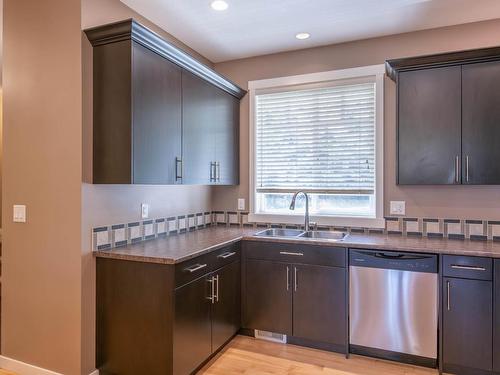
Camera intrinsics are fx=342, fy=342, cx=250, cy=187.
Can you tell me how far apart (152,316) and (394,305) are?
1764 mm

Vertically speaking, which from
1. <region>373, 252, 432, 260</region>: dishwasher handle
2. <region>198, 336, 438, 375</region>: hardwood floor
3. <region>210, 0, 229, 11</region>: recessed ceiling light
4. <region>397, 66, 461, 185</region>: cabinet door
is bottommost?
<region>198, 336, 438, 375</region>: hardwood floor

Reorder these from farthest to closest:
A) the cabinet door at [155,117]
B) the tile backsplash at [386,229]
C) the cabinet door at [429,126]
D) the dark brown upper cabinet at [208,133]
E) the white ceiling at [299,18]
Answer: the dark brown upper cabinet at [208,133] < the cabinet door at [429,126] < the white ceiling at [299,18] < the tile backsplash at [386,229] < the cabinet door at [155,117]

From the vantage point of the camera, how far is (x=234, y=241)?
9.59 ft

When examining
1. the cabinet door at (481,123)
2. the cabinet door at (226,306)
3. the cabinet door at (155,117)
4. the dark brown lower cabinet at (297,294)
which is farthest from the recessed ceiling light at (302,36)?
the cabinet door at (226,306)

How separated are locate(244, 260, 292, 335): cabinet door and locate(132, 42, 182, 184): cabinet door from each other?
1104mm

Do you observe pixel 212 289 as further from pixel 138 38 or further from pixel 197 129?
pixel 138 38

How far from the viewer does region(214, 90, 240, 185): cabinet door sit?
3330 mm

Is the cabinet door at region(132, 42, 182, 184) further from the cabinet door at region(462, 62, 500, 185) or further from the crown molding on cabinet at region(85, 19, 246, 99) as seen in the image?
the cabinet door at region(462, 62, 500, 185)

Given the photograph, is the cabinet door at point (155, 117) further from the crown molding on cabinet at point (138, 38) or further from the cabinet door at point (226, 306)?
the cabinet door at point (226, 306)

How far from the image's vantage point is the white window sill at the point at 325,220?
10.5 feet

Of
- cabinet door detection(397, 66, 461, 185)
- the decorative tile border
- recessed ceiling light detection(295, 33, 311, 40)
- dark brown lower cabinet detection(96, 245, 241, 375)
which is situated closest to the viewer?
dark brown lower cabinet detection(96, 245, 241, 375)

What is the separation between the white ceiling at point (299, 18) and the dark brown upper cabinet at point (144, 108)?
41 centimetres

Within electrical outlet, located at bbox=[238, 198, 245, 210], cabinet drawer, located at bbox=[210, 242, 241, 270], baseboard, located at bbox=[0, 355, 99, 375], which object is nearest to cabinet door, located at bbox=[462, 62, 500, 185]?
cabinet drawer, located at bbox=[210, 242, 241, 270]

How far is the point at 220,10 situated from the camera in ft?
8.84
